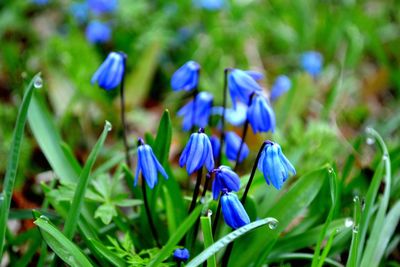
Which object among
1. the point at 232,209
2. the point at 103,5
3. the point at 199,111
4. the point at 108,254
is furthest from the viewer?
the point at 103,5

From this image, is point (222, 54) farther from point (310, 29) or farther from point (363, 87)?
point (363, 87)

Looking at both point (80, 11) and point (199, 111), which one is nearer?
point (199, 111)

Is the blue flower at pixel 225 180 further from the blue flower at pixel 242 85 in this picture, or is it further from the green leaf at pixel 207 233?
the blue flower at pixel 242 85

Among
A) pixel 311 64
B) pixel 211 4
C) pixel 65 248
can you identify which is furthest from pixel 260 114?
pixel 211 4

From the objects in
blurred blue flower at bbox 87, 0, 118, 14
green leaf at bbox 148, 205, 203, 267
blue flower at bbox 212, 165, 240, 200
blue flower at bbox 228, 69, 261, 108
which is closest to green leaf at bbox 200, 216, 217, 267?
green leaf at bbox 148, 205, 203, 267

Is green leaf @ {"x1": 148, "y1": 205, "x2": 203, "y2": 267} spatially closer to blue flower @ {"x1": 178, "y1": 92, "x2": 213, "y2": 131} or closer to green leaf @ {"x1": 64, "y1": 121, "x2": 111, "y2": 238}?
green leaf @ {"x1": 64, "y1": 121, "x2": 111, "y2": 238}

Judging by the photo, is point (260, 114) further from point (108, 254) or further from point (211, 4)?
point (211, 4)
